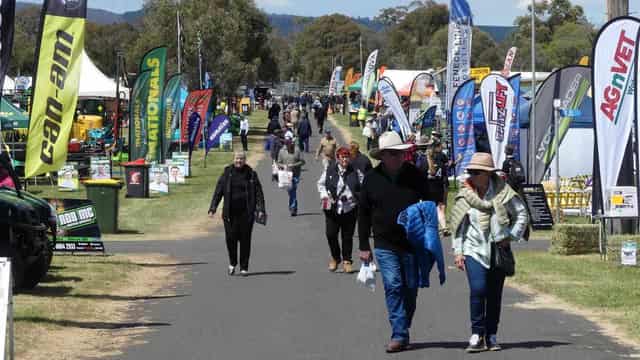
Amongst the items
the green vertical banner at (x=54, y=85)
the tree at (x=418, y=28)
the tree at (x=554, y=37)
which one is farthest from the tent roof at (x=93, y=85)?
the tree at (x=418, y=28)

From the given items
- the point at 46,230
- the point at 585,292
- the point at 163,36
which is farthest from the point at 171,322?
the point at 163,36

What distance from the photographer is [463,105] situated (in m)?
31.5

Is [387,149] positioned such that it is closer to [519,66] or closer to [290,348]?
[290,348]

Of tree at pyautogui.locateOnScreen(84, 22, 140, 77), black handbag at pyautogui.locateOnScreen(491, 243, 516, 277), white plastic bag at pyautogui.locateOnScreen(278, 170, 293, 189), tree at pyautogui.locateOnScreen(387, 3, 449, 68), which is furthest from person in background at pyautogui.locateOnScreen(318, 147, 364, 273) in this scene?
tree at pyautogui.locateOnScreen(387, 3, 449, 68)

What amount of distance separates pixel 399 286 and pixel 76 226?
352 inches

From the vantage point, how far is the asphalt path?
10617mm

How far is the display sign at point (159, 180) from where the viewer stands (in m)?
32.8

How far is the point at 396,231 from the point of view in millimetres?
10484

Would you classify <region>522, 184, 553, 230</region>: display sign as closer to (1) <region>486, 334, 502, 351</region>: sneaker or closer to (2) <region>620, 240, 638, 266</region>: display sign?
(2) <region>620, 240, 638, 266</region>: display sign

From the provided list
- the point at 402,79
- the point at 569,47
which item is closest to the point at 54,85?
the point at 402,79

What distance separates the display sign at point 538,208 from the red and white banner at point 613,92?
228 inches

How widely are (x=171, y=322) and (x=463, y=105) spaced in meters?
20.0

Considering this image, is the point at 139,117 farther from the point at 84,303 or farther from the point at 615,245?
the point at 84,303

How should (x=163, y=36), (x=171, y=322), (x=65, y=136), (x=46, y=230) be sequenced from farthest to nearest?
1. (x=163, y=36)
2. (x=65, y=136)
3. (x=46, y=230)
4. (x=171, y=322)
